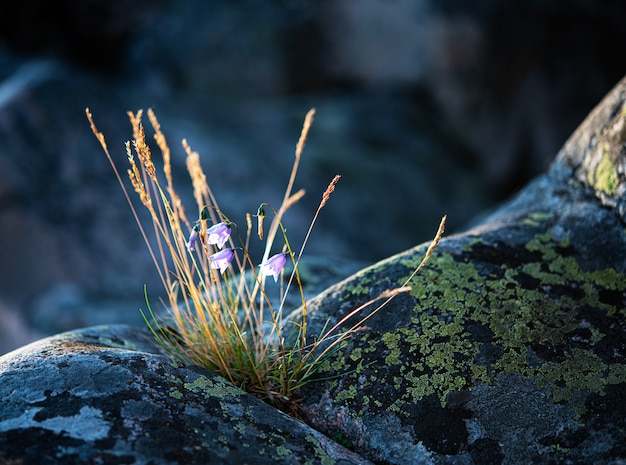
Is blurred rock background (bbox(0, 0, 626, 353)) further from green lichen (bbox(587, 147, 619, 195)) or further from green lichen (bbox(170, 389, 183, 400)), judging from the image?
green lichen (bbox(170, 389, 183, 400))

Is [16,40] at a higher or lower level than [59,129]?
higher

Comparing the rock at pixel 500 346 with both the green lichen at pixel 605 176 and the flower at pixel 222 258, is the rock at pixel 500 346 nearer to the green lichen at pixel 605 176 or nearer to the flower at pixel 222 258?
the green lichen at pixel 605 176

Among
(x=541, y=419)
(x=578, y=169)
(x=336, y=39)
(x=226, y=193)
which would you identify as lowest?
(x=541, y=419)

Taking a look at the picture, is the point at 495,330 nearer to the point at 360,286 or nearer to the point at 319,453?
the point at 360,286

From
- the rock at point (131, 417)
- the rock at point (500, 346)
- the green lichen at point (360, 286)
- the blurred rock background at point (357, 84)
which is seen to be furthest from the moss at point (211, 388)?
the blurred rock background at point (357, 84)

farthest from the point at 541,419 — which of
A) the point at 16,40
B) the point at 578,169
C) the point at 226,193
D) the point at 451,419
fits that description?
the point at 16,40

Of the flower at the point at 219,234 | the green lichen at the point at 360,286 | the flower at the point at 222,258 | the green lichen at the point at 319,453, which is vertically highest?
the flower at the point at 219,234

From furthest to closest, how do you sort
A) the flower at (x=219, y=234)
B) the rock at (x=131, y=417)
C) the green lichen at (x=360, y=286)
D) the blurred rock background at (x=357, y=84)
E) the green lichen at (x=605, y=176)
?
the blurred rock background at (x=357, y=84)
the green lichen at (x=605, y=176)
the green lichen at (x=360, y=286)
the flower at (x=219, y=234)
the rock at (x=131, y=417)

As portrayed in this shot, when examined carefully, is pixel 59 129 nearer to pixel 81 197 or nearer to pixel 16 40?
pixel 81 197
